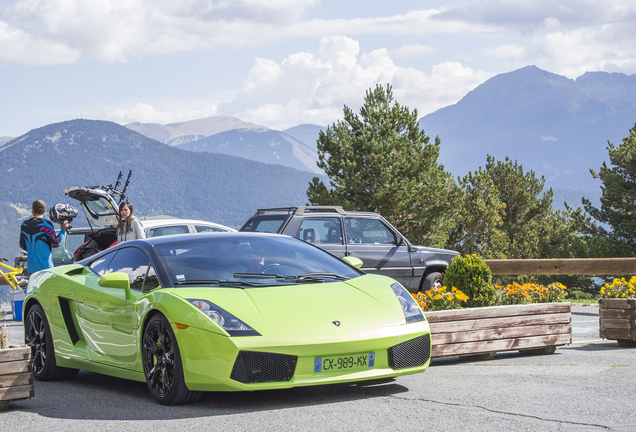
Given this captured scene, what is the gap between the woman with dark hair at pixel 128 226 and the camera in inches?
462

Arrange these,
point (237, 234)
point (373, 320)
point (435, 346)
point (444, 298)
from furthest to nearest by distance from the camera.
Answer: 1. point (444, 298)
2. point (435, 346)
3. point (237, 234)
4. point (373, 320)

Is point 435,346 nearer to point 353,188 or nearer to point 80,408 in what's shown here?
point 80,408

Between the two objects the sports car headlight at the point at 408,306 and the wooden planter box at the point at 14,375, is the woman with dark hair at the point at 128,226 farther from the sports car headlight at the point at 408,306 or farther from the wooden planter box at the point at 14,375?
the sports car headlight at the point at 408,306

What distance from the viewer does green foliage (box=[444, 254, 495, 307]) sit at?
7.87m

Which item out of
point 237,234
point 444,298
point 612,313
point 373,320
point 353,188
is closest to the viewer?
point 373,320

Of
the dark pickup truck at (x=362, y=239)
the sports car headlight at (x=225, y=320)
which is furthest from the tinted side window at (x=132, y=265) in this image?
the dark pickup truck at (x=362, y=239)

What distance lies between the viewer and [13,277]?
15320 millimetres

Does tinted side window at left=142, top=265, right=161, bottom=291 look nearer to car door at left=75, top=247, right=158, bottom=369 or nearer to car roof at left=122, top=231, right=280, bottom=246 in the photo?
car door at left=75, top=247, right=158, bottom=369

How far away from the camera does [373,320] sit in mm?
5289

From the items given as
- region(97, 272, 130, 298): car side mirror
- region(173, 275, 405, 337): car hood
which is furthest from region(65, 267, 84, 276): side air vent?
region(173, 275, 405, 337): car hood

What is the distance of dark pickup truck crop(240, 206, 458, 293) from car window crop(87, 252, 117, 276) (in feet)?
17.6

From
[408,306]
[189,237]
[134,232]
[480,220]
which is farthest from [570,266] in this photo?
[480,220]

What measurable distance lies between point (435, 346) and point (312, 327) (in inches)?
89.3

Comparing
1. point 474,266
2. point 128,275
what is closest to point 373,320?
point 128,275
